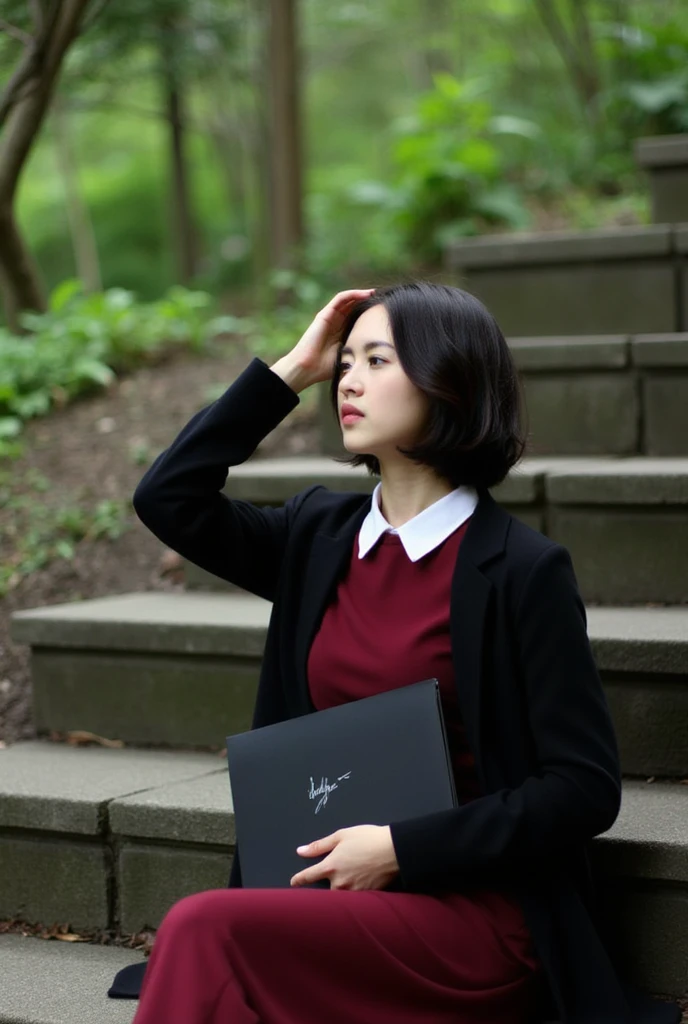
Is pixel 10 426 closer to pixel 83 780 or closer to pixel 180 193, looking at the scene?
pixel 83 780

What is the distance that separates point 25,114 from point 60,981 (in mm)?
3443

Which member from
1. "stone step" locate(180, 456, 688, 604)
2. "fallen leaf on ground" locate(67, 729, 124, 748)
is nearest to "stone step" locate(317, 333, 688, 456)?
"stone step" locate(180, 456, 688, 604)

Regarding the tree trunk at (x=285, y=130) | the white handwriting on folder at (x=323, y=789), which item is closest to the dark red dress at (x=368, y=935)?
the white handwriting on folder at (x=323, y=789)

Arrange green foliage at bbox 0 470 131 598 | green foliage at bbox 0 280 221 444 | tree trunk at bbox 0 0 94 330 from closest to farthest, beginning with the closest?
green foliage at bbox 0 470 131 598 → tree trunk at bbox 0 0 94 330 → green foliage at bbox 0 280 221 444

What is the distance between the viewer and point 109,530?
455cm

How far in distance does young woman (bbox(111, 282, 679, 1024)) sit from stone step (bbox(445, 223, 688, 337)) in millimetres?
2452

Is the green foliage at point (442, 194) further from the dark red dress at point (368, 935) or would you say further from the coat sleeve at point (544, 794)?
the coat sleeve at point (544, 794)

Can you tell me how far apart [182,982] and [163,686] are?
1595 mm

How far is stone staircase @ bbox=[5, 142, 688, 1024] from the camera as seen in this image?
2.65m

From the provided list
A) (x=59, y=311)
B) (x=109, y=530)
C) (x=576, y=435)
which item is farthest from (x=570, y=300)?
(x=59, y=311)

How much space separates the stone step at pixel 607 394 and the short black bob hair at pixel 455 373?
1624 millimetres

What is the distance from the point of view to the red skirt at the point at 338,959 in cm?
196

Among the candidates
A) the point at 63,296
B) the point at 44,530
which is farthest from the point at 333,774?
the point at 63,296

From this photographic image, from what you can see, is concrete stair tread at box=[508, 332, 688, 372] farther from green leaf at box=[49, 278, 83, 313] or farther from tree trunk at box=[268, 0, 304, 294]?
tree trunk at box=[268, 0, 304, 294]
